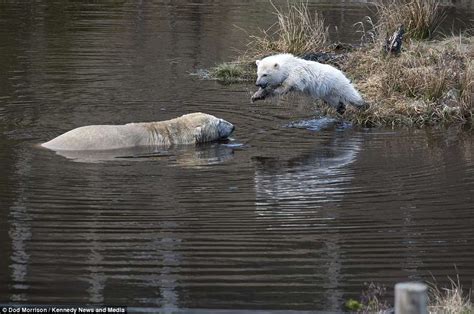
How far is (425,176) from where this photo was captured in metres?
12.2

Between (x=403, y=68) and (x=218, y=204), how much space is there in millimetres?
7823

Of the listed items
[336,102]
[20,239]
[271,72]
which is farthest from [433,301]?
[336,102]

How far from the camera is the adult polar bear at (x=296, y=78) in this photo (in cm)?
1491

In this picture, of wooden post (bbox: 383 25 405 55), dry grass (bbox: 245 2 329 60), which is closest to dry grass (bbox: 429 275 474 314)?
wooden post (bbox: 383 25 405 55)

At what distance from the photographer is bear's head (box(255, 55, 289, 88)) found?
586 inches

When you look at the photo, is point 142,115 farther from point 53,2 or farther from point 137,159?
point 53,2

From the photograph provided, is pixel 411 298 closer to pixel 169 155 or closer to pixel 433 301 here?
pixel 433 301

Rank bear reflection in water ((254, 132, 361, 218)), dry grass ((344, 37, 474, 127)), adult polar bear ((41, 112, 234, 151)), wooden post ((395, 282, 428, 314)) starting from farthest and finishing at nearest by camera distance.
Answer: dry grass ((344, 37, 474, 127))
adult polar bear ((41, 112, 234, 151))
bear reflection in water ((254, 132, 361, 218))
wooden post ((395, 282, 428, 314))

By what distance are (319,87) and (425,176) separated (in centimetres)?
344

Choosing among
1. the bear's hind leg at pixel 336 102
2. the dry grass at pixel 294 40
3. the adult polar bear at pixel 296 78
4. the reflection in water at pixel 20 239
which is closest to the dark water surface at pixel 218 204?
the reflection in water at pixel 20 239

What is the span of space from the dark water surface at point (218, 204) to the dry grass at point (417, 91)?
627 millimetres

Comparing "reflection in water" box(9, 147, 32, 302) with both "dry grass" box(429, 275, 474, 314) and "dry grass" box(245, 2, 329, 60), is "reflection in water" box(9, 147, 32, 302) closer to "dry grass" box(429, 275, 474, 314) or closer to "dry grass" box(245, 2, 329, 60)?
"dry grass" box(429, 275, 474, 314)

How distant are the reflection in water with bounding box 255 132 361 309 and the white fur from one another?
1.07 meters

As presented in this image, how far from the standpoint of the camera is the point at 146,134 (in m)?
13.3
